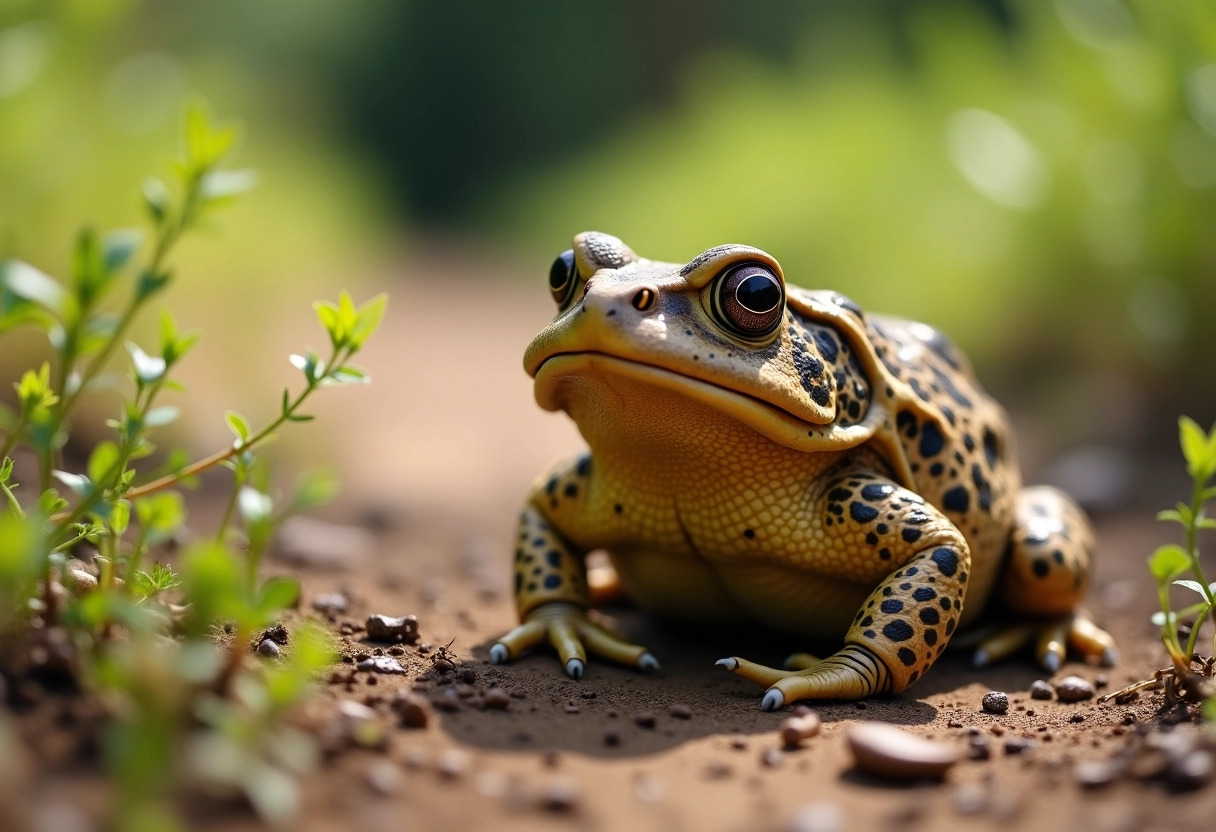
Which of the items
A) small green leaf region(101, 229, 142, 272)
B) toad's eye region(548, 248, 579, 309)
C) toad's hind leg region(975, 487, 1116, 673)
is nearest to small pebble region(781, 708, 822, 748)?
toad's hind leg region(975, 487, 1116, 673)

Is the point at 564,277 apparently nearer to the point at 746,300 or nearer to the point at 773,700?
the point at 746,300

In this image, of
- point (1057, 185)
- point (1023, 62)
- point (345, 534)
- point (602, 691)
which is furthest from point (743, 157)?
point (602, 691)

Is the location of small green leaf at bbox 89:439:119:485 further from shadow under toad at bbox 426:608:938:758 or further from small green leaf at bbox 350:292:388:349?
A: shadow under toad at bbox 426:608:938:758

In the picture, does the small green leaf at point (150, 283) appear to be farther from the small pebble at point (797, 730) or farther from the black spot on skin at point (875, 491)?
the black spot on skin at point (875, 491)

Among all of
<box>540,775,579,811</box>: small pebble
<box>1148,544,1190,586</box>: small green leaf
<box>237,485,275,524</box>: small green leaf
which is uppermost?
<box>1148,544,1190,586</box>: small green leaf

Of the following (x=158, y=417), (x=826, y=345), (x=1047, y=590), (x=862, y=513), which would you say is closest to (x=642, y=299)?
(x=826, y=345)

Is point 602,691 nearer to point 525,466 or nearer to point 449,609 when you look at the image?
point 449,609

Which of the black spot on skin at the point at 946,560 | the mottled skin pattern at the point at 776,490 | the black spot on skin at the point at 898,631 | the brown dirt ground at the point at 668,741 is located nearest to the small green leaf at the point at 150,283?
the brown dirt ground at the point at 668,741
